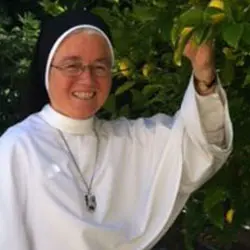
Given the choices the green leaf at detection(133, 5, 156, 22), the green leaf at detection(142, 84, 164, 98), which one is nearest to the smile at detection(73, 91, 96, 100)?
the green leaf at detection(133, 5, 156, 22)

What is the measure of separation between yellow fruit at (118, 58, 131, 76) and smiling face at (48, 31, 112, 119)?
434 mm

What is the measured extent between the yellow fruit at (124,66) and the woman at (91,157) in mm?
377

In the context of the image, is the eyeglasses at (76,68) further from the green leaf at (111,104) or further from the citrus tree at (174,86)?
the green leaf at (111,104)

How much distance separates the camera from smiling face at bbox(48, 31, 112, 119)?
2799 mm

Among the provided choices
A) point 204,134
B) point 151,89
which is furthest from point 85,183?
point 151,89

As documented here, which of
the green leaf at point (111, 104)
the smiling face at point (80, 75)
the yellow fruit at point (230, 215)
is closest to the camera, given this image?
the smiling face at point (80, 75)

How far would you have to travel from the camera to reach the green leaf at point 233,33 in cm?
211

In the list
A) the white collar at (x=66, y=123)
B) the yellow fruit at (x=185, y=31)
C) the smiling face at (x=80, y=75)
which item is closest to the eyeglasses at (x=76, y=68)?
the smiling face at (x=80, y=75)

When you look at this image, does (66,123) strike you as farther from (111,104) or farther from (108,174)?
(111,104)

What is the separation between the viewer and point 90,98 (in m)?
2.81

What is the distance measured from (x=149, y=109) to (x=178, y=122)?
2.15 ft

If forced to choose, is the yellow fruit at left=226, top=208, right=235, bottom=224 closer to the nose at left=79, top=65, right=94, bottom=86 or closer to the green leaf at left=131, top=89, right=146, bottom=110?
the green leaf at left=131, top=89, right=146, bottom=110

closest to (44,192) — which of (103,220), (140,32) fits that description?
(103,220)

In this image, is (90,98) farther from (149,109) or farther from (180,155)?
(149,109)
